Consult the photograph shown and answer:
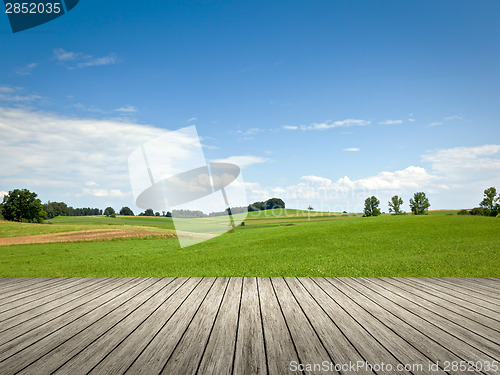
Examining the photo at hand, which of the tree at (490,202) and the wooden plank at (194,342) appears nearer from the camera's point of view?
the wooden plank at (194,342)

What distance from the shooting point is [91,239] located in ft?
91.9

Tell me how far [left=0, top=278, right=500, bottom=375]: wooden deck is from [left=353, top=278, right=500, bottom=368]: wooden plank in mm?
18

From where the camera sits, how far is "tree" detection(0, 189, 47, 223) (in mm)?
72688

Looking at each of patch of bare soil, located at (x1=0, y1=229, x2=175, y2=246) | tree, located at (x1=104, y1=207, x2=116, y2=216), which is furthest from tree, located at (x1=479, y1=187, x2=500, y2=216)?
tree, located at (x1=104, y1=207, x2=116, y2=216)

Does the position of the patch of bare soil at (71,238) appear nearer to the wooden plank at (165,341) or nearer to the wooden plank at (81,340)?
the wooden plank at (81,340)

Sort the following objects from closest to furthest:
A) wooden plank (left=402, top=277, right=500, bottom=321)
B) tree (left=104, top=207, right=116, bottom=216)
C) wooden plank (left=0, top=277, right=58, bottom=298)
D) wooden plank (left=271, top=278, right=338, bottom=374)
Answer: wooden plank (left=271, top=278, right=338, bottom=374), wooden plank (left=402, top=277, right=500, bottom=321), wooden plank (left=0, top=277, right=58, bottom=298), tree (left=104, top=207, right=116, bottom=216)

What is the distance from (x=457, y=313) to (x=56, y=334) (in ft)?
20.7

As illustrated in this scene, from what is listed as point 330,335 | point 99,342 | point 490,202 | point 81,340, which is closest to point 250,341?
point 330,335

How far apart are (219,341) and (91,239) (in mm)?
27770

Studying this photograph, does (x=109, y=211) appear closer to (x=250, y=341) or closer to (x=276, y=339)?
(x=250, y=341)

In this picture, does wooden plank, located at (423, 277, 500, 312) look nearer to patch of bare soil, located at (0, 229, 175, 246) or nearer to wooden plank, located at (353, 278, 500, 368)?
wooden plank, located at (353, 278, 500, 368)

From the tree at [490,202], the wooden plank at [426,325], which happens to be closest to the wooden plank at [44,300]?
the wooden plank at [426,325]

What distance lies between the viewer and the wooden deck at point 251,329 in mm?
3438

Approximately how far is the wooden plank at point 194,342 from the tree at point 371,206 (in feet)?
232
